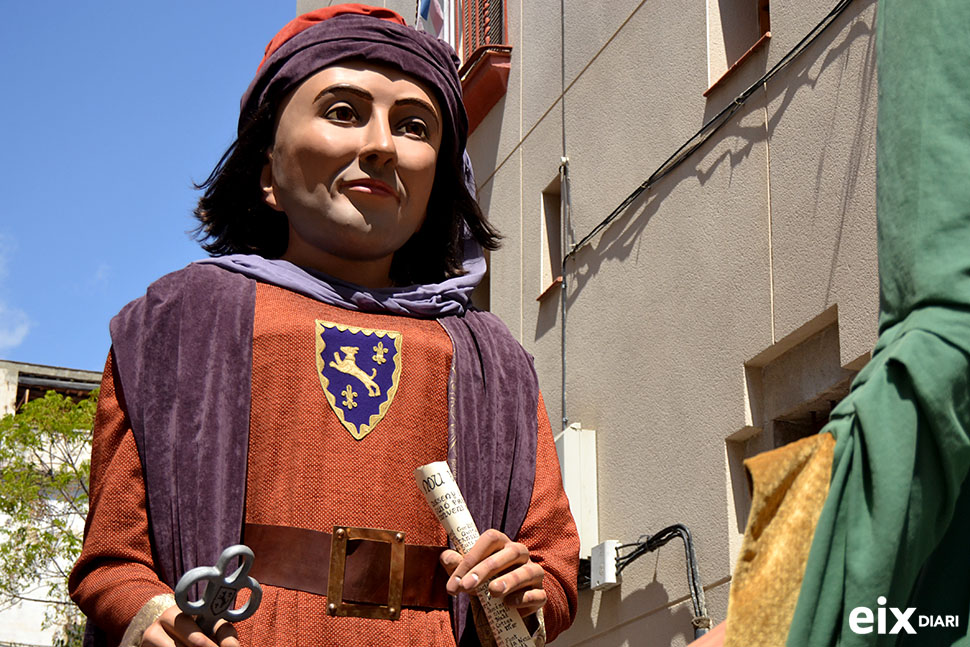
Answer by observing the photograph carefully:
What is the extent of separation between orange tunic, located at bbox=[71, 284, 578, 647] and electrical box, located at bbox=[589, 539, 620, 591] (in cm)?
395

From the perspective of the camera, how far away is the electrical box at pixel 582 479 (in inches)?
299

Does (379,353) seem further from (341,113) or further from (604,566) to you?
(604,566)

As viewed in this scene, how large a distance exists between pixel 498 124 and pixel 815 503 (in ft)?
27.0

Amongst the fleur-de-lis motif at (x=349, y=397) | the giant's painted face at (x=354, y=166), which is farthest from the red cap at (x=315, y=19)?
the fleur-de-lis motif at (x=349, y=397)

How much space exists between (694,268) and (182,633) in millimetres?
4450

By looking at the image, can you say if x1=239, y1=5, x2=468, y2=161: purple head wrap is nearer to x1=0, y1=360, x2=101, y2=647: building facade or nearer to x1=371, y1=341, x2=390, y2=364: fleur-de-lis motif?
x1=371, y1=341, x2=390, y2=364: fleur-de-lis motif

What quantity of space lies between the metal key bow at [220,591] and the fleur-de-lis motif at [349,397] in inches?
23.4

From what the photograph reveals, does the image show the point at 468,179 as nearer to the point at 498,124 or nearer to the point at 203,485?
the point at 203,485

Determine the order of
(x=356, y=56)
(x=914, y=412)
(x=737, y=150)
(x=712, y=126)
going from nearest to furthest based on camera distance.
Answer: (x=914, y=412)
(x=356, y=56)
(x=737, y=150)
(x=712, y=126)

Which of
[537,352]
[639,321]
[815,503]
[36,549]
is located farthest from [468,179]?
[36,549]

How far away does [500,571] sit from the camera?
9.54 feet

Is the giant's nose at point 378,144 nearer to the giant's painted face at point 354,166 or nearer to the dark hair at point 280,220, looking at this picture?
the giant's painted face at point 354,166

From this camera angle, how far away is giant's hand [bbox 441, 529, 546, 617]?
2.86 meters

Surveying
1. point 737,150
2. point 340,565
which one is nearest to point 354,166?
A: point 340,565
